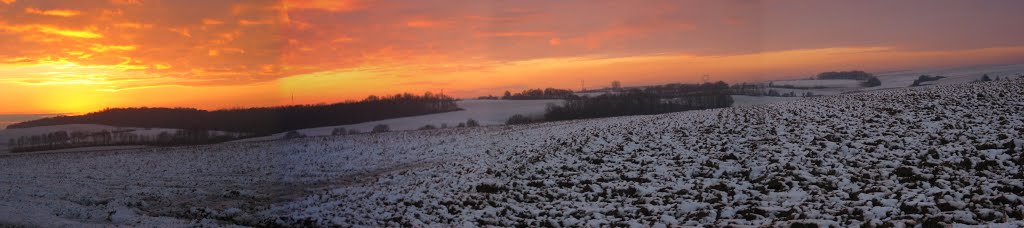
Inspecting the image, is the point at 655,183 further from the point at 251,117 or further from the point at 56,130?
the point at 56,130

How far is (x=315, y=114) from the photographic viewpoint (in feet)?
239

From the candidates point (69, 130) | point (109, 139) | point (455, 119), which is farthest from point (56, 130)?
point (455, 119)

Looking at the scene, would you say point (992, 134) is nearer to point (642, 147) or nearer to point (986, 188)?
point (986, 188)

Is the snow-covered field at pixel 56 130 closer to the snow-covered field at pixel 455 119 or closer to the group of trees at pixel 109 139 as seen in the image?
the group of trees at pixel 109 139

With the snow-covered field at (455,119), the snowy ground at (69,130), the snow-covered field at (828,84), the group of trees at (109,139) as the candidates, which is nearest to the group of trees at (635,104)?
the snow-covered field at (455,119)

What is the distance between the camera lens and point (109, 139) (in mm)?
64750

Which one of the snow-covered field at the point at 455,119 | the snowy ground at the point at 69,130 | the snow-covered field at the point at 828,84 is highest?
the snow-covered field at the point at 828,84

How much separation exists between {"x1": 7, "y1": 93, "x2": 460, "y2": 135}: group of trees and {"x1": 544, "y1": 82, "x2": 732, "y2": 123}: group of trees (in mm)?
23995

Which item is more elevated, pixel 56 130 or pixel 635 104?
pixel 56 130

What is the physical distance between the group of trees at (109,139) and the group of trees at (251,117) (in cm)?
304

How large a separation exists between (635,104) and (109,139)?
2617 inches

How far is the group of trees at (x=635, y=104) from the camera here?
79269 mm

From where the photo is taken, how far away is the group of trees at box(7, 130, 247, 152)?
5819 cm

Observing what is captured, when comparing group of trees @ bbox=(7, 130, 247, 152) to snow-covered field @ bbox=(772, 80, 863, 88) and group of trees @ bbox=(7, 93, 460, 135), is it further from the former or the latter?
snow-covered field @ bbox=(772, 80, 863, 88)
